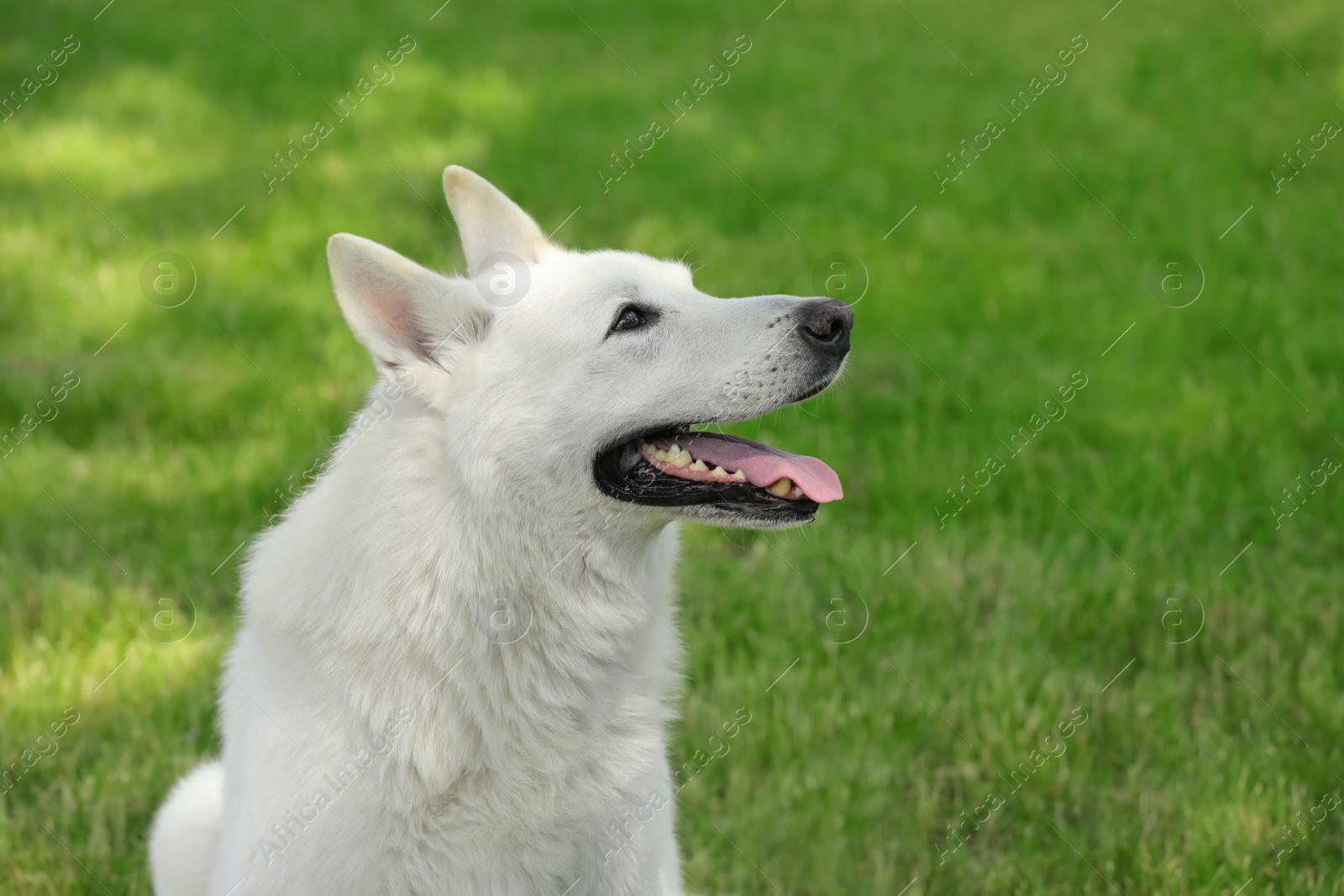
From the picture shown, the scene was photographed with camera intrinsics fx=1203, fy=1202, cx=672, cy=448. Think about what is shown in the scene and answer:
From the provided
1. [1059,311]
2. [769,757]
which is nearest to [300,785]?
[769,757]

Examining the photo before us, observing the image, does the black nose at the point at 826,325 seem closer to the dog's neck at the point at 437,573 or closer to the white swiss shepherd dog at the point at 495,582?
the white swiss shepherd dog at the point at 495,582

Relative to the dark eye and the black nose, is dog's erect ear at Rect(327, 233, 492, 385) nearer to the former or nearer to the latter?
the dark eye

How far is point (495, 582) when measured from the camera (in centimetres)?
280

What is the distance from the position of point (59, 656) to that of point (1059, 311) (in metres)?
4.94

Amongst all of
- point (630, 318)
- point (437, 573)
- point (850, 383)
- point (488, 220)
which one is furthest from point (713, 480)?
point (850, 383)

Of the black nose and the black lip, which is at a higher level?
the black nose

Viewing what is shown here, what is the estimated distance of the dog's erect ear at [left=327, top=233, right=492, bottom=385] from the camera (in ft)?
8.95

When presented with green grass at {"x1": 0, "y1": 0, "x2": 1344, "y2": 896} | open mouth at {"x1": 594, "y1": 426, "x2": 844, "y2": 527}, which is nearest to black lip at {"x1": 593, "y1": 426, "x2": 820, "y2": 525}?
open mouth at {"x1": 594, "y1": 426, "x2": 844, "y2": 527}

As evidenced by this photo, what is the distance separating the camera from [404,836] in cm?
268

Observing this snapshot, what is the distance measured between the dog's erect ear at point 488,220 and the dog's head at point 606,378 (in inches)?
12.0

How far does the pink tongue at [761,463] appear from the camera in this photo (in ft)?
9.59

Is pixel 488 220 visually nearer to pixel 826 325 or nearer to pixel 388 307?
pixel 388 307

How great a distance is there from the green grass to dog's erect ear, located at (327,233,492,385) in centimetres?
180

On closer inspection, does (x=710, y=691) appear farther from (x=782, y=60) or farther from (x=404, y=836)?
(x=782, y=60)
